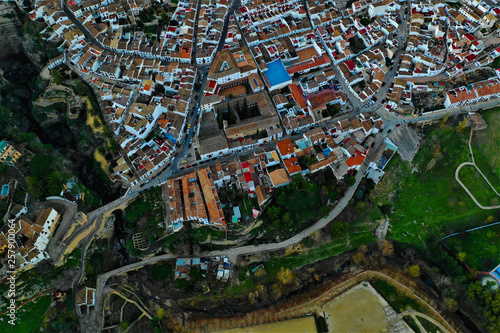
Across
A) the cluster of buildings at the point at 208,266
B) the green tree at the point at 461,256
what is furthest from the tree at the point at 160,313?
the green tree at the point at 461,256

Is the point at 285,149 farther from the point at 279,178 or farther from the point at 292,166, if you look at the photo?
the point at 279,178

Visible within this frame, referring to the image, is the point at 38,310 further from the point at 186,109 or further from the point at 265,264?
the point at 186,109

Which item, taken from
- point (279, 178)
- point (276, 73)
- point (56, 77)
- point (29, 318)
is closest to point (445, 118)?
point (276, 73)

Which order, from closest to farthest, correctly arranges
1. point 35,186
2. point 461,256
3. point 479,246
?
point 35,186, point 461,256, point 479,246

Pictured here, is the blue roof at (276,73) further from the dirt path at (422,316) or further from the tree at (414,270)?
the dirt path at (422,316)

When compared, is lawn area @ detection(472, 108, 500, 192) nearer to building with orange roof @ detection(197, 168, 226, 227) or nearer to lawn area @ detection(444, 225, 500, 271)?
lawn area @ detection(444, 225, 500, 271)

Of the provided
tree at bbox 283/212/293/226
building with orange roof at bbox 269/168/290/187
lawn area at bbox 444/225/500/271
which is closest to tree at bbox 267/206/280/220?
tree at bbox 283/212/293/226
